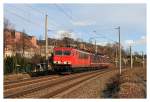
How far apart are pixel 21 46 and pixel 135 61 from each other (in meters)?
38.7

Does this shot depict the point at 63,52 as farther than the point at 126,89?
Yes

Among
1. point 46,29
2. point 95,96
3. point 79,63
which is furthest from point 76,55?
point 95,96

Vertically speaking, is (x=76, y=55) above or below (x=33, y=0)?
below

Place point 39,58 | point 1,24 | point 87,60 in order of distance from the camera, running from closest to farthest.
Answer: point 1,24 < point 87,60 < point 39,58

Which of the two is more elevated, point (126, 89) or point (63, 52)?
point (63, 52)

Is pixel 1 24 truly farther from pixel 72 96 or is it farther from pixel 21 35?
pixel 21 35

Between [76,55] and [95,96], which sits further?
[76,55]

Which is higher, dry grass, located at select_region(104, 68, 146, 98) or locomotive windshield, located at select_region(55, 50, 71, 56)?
locomotive windshield, located at select_region(55, 50, 71, 56)

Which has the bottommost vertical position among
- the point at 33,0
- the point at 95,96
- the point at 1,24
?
the point at 95,96

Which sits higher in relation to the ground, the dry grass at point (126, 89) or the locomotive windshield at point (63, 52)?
the locomotive windshield at point (63, 52)

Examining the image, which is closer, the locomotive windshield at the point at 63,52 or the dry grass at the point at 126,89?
the dry grass at the point at 126,89

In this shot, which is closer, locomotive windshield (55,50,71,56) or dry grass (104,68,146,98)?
dry grass (104,68,146,98)

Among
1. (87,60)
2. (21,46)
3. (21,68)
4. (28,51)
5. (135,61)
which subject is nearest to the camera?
(21,68)

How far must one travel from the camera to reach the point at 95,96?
1683 cm
